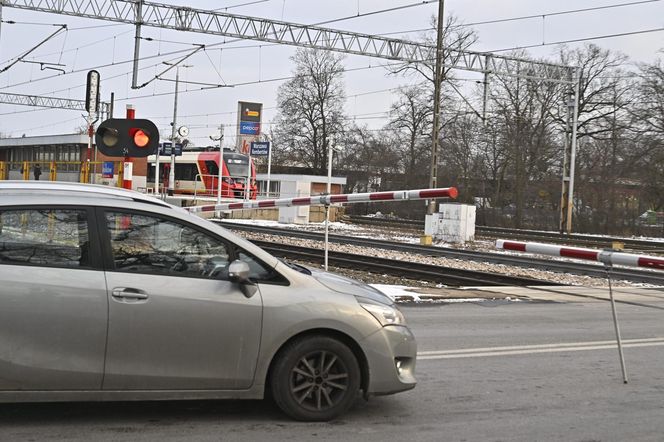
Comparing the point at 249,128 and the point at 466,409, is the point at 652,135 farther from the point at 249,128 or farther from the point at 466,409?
the point at 466,409

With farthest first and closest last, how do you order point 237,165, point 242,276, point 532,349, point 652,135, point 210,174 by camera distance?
point 237,165, point 210,174, point 652,135, point 532,349, point 242,276

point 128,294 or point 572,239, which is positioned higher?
Answer: point 128,294

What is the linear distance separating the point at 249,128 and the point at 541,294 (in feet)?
129

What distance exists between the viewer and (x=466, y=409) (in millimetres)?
5508

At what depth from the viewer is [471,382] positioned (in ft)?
20.9

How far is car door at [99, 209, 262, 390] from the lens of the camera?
14.9 feet

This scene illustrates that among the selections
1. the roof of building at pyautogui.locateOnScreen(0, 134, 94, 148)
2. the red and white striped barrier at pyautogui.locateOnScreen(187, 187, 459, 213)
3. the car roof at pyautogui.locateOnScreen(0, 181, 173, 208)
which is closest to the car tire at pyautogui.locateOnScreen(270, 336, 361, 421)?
the car roof at pyautogui.locateOnScreen(0, 181, 173, 208)

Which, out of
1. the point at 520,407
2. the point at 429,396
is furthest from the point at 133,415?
the point at 520,407

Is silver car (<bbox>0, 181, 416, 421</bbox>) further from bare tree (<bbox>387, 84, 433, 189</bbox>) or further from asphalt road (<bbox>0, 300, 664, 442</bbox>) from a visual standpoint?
bare tree (<bbox>387, 84, 433, 189</bbox>)

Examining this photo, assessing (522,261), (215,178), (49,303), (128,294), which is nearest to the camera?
(49,303)

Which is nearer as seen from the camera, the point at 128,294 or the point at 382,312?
the point at 128,294

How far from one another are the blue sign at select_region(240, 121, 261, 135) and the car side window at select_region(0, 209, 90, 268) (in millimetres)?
46093

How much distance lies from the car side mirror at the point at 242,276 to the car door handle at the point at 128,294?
1.83 feet

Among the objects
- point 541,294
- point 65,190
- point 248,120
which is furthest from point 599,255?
point 248,120
